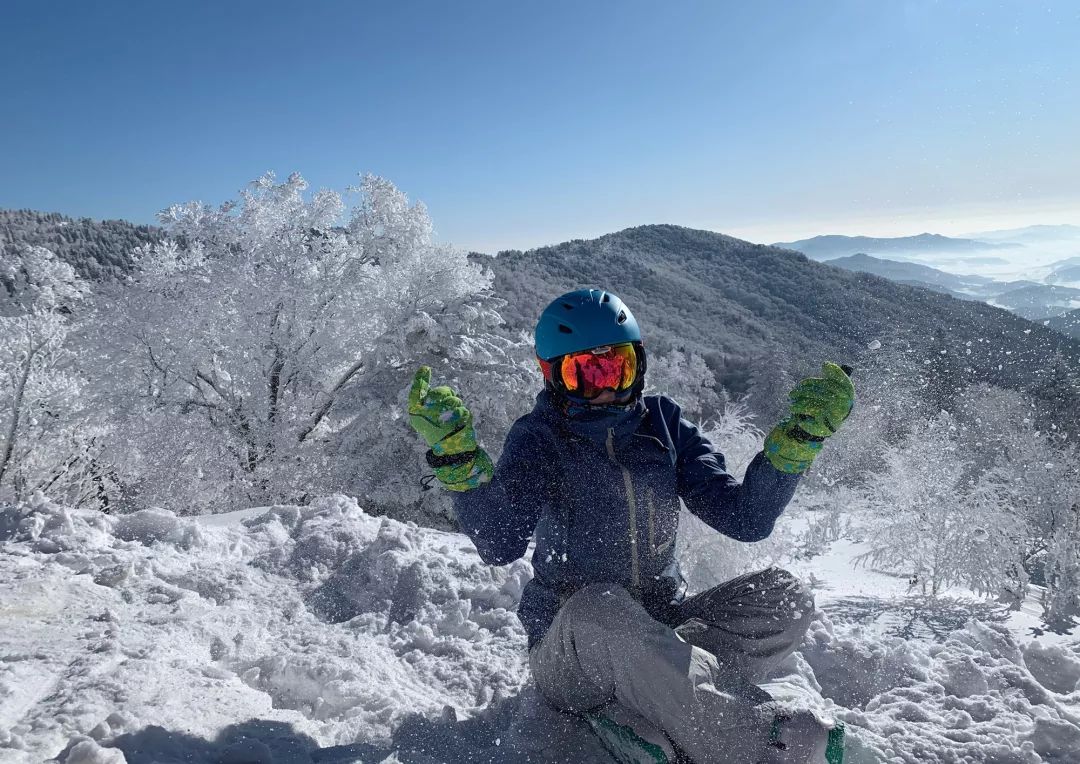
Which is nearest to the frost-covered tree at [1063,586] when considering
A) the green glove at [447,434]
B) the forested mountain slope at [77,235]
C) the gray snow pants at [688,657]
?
the gray snow pants at [688,657]

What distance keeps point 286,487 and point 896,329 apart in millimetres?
39683

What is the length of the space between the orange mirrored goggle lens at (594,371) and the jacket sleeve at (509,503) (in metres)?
0.29

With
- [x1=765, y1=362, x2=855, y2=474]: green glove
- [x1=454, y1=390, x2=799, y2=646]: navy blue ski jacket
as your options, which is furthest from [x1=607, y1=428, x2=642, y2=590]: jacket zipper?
[x1=765, y1=362, x2=855, y2=474]: green glove

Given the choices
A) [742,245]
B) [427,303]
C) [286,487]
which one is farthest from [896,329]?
[742,245]

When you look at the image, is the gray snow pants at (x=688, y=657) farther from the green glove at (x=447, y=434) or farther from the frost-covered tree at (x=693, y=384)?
the frost-covered tree at (x=693, y=384)

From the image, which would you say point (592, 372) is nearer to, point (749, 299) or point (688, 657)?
point (688, 657)

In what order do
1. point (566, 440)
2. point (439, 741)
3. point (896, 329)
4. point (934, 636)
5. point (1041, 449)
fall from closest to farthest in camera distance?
point (439, 741) → point (566, 440) → point (934, 636) → point (1041, 449) → point (896, 329)

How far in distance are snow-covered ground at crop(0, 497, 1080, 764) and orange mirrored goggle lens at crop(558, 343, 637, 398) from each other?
1.39 m

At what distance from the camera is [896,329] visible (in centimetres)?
3975

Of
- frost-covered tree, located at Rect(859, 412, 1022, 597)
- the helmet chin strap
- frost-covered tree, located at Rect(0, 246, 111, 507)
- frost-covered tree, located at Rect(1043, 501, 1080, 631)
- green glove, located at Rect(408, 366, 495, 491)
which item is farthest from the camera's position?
frost-covered tree, located at Rect(859, 412, 1022, 597)

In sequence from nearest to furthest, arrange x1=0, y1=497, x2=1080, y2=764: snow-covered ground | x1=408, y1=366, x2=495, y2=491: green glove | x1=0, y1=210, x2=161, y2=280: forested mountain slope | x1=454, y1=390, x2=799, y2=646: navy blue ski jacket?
x1=0, y1=497, x2=1080, y2=764: snow-covered ground, x1=408, y1=366, x2=495, y2=491: green glove, x1=454, y1=390, x2=799, y2=646: navy blue ski jacket, x1=0, y1=210, x2=161, y2=280: forested mountain slope

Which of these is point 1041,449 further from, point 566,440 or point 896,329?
point 566,440

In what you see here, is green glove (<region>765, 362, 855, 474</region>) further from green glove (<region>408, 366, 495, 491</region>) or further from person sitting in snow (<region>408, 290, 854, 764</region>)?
green glove (<region>408, 366, 495, 491</region>)

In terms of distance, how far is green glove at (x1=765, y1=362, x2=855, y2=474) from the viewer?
2281 mm
